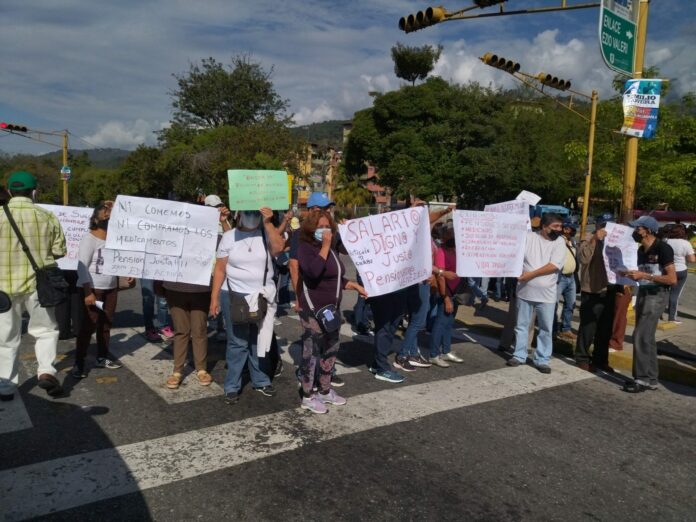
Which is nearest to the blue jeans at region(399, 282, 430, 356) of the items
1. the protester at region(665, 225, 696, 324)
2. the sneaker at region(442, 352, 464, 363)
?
the sneaker at region(442, 352, 464, 363)

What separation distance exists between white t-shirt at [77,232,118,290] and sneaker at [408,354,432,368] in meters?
3.49

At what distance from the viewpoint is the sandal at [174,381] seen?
17.1 feet

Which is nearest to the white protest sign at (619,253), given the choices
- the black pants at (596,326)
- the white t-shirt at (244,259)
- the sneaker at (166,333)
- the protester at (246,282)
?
the black pants at (596,326)

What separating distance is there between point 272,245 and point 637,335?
401 cm

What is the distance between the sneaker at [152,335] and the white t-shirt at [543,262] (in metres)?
4.59

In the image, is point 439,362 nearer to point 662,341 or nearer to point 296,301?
Answer: point 296,301

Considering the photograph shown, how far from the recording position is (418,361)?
6.49m

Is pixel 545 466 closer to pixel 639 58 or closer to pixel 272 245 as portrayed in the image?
pixel 272 245

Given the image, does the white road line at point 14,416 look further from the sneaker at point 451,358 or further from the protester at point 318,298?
the sneaker at point 451,358

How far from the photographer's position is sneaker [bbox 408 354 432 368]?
21.1 ft

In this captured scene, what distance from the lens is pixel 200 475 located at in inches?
140

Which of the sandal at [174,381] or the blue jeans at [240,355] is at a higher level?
the blue jeans at [240,355]

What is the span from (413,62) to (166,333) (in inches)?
1754

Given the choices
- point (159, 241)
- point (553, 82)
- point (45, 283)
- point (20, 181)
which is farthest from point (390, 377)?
point (553, 82)
